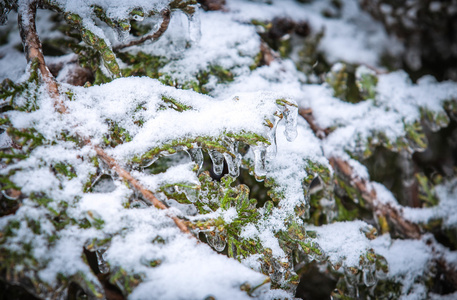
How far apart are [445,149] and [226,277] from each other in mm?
2200

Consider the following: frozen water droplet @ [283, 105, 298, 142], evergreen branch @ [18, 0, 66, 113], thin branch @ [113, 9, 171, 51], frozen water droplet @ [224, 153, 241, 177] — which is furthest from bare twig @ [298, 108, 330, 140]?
evergreen branch @ [18, 0, 66, 113]

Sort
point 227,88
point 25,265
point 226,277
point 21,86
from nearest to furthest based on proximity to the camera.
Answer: point 25,265 → point 226,277 → point 21,86 → point 227,88

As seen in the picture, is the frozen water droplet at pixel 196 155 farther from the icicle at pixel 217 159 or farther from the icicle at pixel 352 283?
the icicle at pixel 352 283

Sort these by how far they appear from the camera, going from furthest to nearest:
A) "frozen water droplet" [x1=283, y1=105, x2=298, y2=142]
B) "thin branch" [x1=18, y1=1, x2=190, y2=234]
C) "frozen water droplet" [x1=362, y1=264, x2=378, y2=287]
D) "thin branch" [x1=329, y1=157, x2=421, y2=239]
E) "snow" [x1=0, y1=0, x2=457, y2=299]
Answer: "thin branch" [x1=329, y1=157, x2=421, y2=239], "frozen water droplet" [x1=362, y1=264, x2=378, y2=287], "frozen water droplet" [x1=283, y1=105, x2=298, y2=142], "thin branch" [x1=18, y1=1, x2=190, y2=234], "snow" [x1=0, y1=0, x2=457, y2=299]

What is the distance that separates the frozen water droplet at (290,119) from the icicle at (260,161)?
14 cm

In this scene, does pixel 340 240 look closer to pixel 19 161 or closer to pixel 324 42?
pixel 19 161

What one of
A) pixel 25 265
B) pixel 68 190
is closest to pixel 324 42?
pixel 68 190

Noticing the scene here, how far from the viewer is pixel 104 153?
1.15m

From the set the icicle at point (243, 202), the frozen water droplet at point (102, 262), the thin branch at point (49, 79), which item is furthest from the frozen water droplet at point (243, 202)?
the frozen water droplet at point (102, 262)

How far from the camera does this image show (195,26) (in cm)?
152

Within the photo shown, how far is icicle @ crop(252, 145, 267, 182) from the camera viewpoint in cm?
121

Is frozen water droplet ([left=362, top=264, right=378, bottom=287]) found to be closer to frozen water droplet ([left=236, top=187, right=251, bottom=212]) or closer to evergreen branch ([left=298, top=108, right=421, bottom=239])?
evergreen branch ([left=298, top=108, right=421, bottom=239])

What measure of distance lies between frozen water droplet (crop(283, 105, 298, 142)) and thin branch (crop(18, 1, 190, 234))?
21.9 inches

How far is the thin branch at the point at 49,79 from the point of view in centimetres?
112
